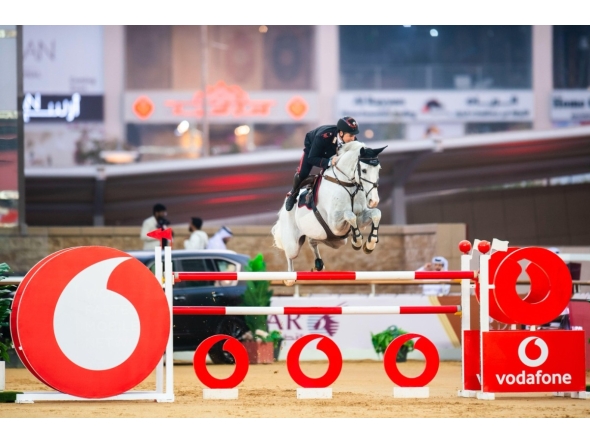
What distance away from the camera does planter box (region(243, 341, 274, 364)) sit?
1134 cm

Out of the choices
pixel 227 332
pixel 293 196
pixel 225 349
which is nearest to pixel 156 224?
pixel 227 332

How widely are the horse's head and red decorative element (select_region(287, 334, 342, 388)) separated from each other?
3.50 feet

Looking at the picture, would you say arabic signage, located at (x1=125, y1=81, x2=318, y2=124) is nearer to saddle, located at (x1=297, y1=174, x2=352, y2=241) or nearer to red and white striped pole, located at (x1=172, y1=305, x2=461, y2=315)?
saddle, located at (x1=297, y1=174, x2=352, y2=241)

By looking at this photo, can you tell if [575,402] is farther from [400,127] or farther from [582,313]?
[400,127]

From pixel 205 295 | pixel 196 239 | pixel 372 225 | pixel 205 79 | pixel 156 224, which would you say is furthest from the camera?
pixel 205 79

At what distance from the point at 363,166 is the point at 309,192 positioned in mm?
546

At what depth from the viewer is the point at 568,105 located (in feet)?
81.7

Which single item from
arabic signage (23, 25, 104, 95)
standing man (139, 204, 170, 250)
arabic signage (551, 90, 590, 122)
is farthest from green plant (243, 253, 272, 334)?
arabic signage (551, 90, 590, 122)

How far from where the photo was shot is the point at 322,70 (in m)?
25.5

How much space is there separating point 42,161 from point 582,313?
15322 mm

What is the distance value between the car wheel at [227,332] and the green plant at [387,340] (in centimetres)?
165

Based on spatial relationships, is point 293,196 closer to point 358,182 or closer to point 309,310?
point 358,182

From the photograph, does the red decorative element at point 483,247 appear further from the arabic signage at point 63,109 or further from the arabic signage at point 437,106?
the arabic signage at point 63,109

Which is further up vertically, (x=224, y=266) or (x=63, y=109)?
(x=63, y=109)
